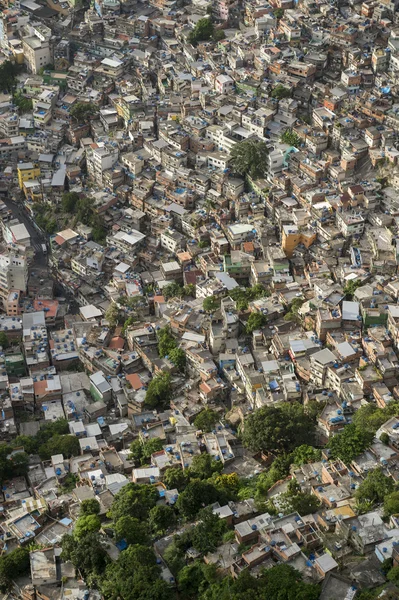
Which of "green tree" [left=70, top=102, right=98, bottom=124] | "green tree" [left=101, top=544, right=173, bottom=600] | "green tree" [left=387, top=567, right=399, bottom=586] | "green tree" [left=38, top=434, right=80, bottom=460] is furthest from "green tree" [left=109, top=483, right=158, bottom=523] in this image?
"green tree" [left=70, top=102, right=98, bottom=124]

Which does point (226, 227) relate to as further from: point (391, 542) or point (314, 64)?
point (391, 542)

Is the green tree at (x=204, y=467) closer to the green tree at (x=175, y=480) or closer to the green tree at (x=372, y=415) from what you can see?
the green tree at (x=175, y=480)

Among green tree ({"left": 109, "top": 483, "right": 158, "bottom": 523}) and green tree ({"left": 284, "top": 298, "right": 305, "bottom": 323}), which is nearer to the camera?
green tree ({"left": 109, "top": 483, "right": 158, "bottom": 523})

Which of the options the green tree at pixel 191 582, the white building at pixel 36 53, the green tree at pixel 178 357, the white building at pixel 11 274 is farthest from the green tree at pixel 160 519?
the white building at pixel 36 53

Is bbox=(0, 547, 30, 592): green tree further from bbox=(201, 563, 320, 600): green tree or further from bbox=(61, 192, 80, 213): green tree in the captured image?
bbox=(61, 192, 80, 213): green tree

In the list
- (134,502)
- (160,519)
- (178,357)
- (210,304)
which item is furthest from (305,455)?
(210,304)

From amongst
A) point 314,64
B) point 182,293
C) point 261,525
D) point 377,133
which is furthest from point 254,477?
point 314,64

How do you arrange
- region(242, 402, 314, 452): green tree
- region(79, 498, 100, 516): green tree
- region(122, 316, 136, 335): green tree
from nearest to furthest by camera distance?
region(79, 498, 100, 516): green tree
region(242, 402, 314, 452): green tree
region(122, 316, 136, 335): green tree
